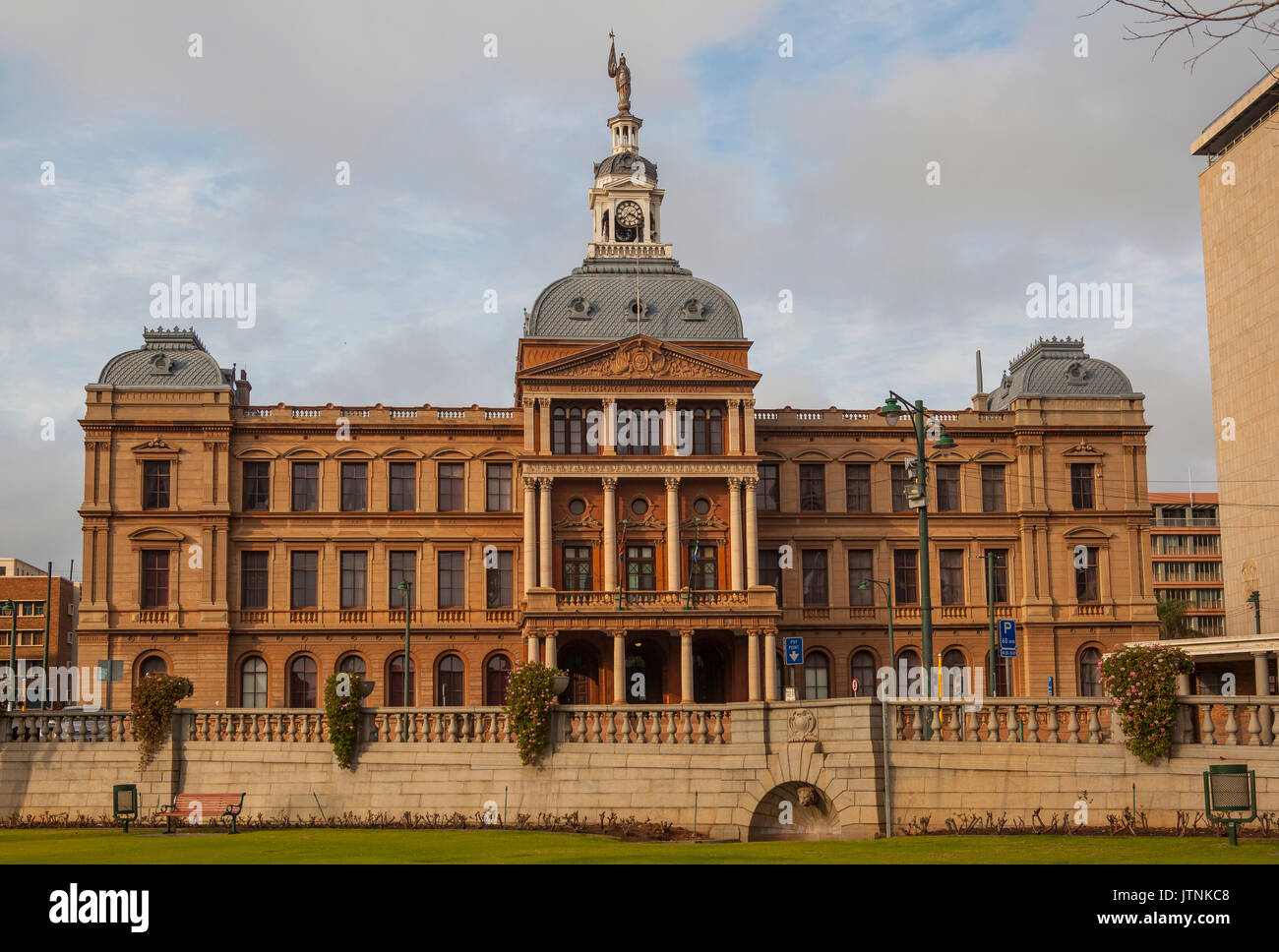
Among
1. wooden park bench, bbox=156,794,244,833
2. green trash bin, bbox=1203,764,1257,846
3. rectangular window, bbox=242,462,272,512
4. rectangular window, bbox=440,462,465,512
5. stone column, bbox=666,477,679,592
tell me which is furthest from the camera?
rectangular window, bbox=440,462,465,512

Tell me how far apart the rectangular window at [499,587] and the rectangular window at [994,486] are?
77.7 ft

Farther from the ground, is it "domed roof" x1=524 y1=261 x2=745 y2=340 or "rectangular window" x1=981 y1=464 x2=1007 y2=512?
"domed roof" x1=524 y1=261 x2=745 y2=340

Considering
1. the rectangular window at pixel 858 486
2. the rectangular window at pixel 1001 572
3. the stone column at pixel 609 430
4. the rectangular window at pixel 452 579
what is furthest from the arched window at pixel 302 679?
the rectangular window at pixel 1001 572

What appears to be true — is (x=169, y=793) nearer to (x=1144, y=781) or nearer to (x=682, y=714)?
(x=682, y=714)

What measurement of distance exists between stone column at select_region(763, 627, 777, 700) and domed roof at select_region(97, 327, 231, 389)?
2799 centimetres

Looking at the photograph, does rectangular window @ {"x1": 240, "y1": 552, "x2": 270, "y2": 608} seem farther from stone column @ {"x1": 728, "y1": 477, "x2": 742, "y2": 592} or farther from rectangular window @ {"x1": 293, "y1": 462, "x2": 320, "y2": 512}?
stone column @ {"x1": 728, "y1": 477, "x2": 742, "y2": 592}

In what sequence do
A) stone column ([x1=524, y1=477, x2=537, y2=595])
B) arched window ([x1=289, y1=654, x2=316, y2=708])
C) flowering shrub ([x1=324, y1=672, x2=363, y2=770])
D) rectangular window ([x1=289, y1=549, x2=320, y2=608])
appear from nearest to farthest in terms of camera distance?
flowering shrub ([x1=324, y1=672, x2=363, y2=770]) → stone column ([x1=524, y1=477, x2=537, y2=595]) → arched window ([x1=289, y1=654, x2=316, y2=708]) → rectangular window ([x1=289, y1=549, x2=320, y2=608])

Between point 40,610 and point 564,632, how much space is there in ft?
237

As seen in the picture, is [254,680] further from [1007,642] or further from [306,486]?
[1007,642]

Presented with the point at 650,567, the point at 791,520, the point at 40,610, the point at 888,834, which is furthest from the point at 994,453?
the point at 40,610

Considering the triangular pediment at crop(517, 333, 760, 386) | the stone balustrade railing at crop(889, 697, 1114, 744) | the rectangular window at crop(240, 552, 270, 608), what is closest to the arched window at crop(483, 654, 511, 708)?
the rectangular window at crop(240, 552, 270, 608)

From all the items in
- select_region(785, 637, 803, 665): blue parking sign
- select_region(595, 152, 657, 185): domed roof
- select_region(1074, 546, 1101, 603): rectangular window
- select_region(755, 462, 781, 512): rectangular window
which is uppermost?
select_region(595, 152, 657, 185): domed roof

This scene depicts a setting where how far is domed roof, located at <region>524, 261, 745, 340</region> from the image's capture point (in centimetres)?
6994

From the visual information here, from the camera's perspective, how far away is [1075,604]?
2798 inches
